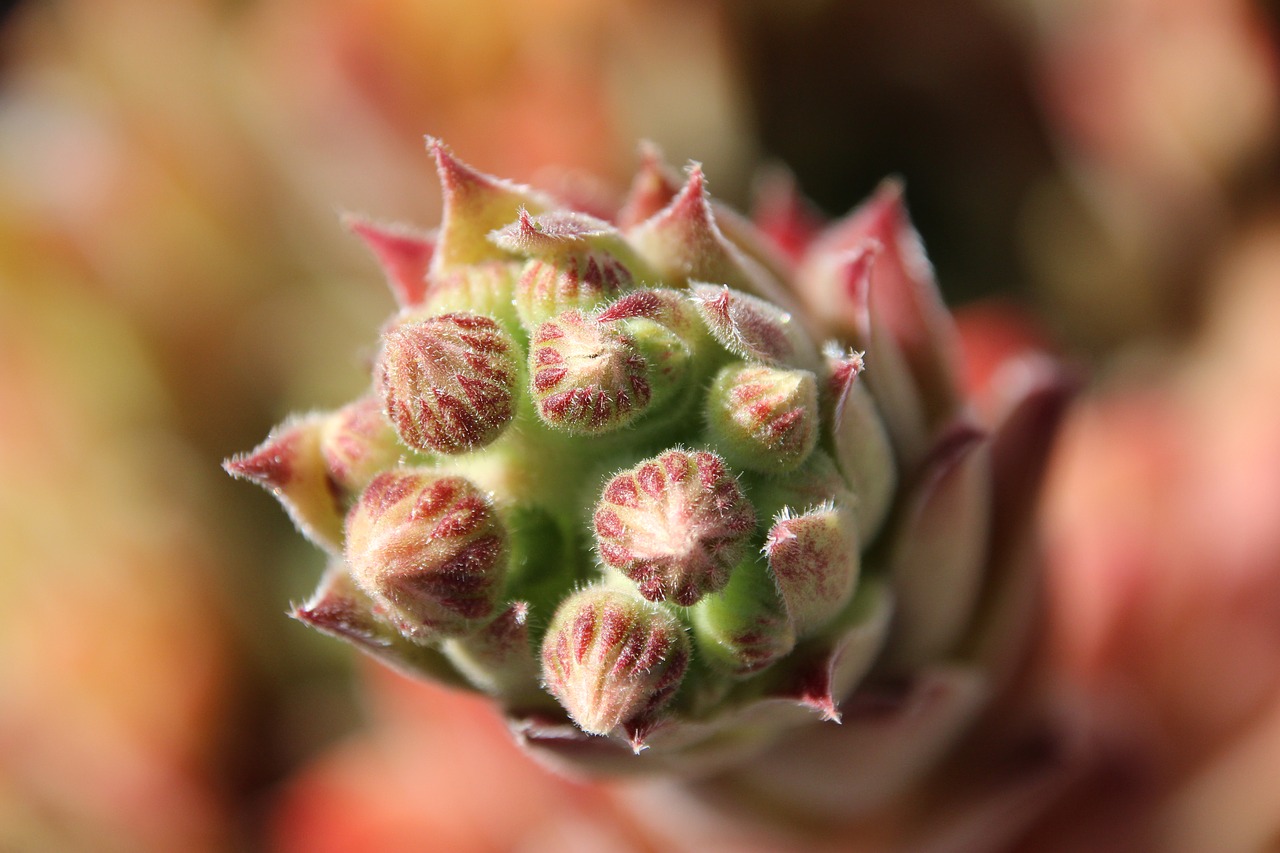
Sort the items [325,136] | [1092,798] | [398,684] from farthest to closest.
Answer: [325,136] < [398,684] < [1092,798]

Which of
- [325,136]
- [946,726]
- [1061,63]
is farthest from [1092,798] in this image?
[325,136]

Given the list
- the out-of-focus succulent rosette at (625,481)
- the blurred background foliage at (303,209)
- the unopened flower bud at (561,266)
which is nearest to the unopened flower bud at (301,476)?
the out-of-focus succulent rosette at (625,481)

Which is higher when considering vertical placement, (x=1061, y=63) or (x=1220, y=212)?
(x=1061, y=63)

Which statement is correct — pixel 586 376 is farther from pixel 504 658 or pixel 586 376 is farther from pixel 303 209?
pixel 303 209

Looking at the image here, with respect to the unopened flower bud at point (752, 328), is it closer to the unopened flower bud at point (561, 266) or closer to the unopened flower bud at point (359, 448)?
the unopened flower bud at point (561, 266)

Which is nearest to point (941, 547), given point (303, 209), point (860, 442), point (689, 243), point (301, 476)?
point (860, 442)

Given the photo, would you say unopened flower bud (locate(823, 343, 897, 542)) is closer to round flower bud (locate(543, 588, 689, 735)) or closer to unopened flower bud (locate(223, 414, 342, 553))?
round flower bud (locate(543, 588, 689, 735))

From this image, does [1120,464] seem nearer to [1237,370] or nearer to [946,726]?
[1237,370]

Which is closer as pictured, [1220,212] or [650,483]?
[650,483]
